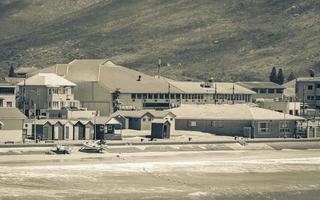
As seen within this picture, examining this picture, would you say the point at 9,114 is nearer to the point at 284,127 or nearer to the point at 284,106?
the point at 284,127

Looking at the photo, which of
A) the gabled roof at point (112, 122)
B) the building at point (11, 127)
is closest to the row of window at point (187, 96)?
the gabled roof at point (112, 122)

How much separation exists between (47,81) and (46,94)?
3.18 metres

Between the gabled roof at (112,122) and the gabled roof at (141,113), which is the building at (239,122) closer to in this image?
the gabled roof at (141,113)

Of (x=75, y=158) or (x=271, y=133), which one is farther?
(x=271, y=133)

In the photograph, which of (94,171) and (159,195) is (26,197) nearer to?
(159,195)

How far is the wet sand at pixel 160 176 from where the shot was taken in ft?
288

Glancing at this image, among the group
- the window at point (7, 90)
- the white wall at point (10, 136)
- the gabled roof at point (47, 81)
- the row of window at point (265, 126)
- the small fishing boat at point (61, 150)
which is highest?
the gabled roof at point (47, 81)

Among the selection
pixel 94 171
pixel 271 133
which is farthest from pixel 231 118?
pixel 94 171

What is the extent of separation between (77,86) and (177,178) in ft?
241

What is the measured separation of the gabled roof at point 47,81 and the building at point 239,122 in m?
20.4

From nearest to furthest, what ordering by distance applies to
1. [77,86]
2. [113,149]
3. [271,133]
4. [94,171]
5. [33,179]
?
1. [33,179]
2. [94,171]
3. [113,149]
4. [271,133]
5. [77,86]

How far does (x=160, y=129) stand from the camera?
139250 millimetres

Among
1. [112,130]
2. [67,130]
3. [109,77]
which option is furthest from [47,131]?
[109,77]

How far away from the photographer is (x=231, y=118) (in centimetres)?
14575
